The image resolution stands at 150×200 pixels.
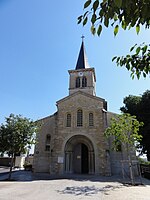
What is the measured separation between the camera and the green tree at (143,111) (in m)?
24.0

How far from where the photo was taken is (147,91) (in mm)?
27578

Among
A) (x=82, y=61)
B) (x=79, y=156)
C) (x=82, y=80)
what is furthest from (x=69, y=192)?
(x=82, y=61)

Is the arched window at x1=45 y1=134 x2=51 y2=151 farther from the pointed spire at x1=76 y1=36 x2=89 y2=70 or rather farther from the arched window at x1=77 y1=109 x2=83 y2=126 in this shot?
the pointed spire at x1=76 y1=36 x2=89 y2=70

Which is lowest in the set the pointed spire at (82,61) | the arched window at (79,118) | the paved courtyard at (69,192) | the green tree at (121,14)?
the paved courtyard at (69,192)

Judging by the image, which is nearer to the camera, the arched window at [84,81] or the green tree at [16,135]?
the green tree at [16,135]

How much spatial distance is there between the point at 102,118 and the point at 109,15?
1954 centimetres

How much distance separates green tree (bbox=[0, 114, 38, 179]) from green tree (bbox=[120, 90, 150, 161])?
16083 mm

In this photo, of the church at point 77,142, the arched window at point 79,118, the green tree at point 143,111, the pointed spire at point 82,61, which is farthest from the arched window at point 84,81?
the arched window at point 79,118

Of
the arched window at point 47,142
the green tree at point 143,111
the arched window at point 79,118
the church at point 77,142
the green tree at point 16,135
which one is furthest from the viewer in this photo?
the green tree at point 143,111

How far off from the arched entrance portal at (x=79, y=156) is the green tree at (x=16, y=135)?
6912 millimetres

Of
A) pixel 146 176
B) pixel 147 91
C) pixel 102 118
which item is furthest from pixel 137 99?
pixel 146 176

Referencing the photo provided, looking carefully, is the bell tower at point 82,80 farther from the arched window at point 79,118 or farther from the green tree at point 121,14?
the green tree at point 121,14

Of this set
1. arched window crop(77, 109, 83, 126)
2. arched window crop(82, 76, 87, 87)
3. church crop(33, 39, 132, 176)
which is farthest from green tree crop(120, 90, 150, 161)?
arched window crop(77, 109, 83, 126)

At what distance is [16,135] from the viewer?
1451 centimetres
